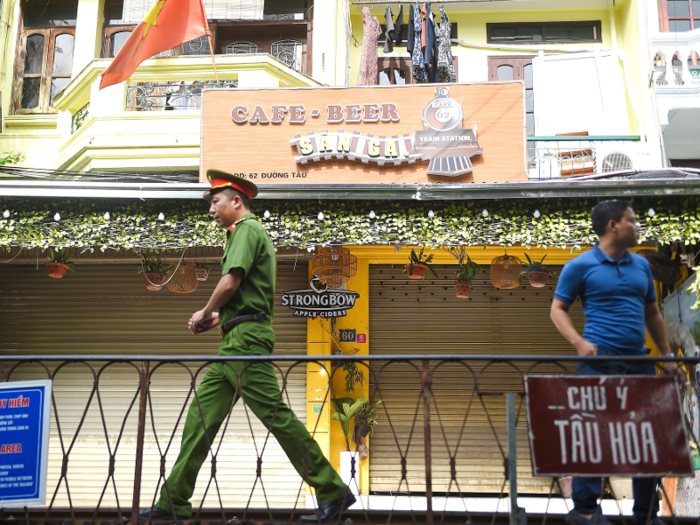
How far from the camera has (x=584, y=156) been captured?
10.2 metres

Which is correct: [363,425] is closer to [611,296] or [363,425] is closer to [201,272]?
[201,272]

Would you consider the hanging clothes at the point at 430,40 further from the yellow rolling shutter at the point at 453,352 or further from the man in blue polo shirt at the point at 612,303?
the man in blue polo shirt at the point at 612,303

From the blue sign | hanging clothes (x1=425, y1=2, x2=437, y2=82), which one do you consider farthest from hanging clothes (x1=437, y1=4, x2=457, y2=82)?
the blue sign

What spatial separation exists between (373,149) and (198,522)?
5430 mm

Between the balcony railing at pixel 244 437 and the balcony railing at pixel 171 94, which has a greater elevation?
the balcony railing at pixel 171 94

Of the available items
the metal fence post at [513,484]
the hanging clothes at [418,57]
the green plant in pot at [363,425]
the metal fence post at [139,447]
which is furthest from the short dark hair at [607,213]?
the hanging clothes at [418,57]

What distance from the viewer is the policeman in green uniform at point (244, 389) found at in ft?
14.3

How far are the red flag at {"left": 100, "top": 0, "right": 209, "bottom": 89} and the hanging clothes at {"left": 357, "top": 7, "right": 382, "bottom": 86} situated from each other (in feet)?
8.29

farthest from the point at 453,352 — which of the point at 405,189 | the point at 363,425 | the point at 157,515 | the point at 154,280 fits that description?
the point at 157,515

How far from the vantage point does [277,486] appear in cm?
909

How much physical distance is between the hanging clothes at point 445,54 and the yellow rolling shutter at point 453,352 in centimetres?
327

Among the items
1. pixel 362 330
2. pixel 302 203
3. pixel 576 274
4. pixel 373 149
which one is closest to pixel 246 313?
pixel 576 274

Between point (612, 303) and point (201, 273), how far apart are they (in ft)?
20.2

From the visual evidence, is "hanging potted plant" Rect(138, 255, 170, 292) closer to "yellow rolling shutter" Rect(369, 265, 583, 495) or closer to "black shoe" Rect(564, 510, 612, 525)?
"yellow rolling shutter" Rect(369, 265, 583, 495)
